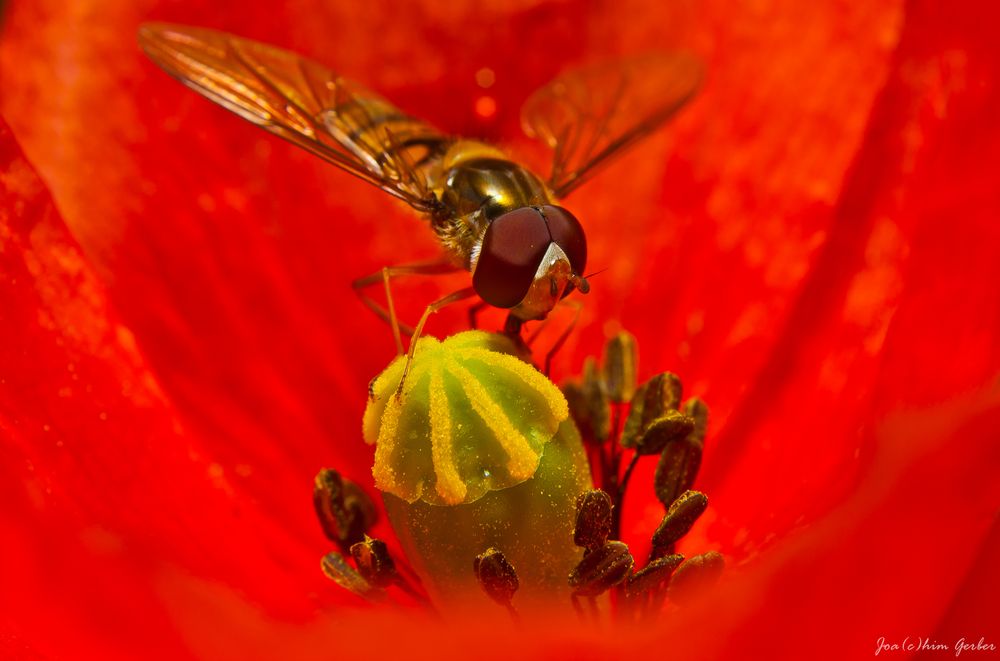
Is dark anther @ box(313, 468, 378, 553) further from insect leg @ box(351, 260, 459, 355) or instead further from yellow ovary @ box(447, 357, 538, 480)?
yellow ovary @ box(447, 357, 538, 480)

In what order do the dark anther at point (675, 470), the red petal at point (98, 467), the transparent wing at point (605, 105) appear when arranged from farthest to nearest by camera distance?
the transparent wing at point (605, 105), the dark anther at point (675, 470), the red petal at point (98, 467)

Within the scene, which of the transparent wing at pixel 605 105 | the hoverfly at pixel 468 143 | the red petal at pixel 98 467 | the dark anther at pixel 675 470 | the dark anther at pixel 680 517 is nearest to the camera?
the red petal at pixel 98 467

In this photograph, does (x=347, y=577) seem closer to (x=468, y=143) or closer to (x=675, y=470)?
(x=675, y=470)

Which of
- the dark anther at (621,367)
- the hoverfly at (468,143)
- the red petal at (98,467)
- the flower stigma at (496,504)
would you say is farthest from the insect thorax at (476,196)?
the red petal at (98,467)

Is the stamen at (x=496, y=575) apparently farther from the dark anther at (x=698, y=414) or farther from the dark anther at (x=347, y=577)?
the dark anther at (x=698, y=414)

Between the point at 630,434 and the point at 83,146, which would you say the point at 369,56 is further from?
the point at 630,434

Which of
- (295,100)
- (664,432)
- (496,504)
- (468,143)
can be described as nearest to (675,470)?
(664,432)

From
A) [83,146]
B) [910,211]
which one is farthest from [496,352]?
[83,146]
